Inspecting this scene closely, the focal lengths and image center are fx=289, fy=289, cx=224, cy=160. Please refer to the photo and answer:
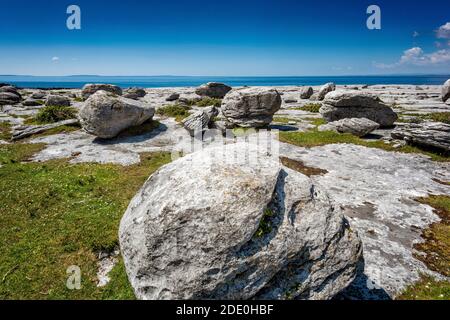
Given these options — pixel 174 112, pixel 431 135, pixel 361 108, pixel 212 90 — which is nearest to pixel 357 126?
pixel 361 108

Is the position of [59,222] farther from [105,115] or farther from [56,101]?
[56,101]

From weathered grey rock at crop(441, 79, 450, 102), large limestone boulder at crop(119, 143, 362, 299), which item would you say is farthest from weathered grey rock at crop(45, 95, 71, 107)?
weathered grey rock at crop(441, 79, 450, 102)

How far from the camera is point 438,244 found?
38.3 feet

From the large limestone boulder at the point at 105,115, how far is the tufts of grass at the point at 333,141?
15501mm

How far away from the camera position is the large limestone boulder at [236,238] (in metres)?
6.66

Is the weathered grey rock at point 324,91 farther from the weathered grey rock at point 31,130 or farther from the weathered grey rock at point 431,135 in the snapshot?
the weathered grey rock at point 31,130

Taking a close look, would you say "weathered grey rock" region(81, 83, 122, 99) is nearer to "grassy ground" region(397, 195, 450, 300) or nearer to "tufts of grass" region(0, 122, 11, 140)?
"tufts of grass" region(0, 122, 11, 140)

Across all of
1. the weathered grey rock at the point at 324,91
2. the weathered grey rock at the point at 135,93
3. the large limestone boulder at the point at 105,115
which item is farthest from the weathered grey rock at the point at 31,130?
the weathered grey rock at the point at 324,91

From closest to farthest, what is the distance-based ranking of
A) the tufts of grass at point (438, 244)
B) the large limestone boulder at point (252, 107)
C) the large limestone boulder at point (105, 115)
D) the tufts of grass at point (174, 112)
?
the tufts of grass at point (438, 244)
the large limestone boulder at point (105, 115)
the large limestone boulder at point (252, 107)
the tufts of grass at point (174, 112)

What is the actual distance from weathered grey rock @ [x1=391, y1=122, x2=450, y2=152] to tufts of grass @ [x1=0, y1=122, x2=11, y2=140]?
128 ft

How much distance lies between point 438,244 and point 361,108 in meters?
25.0

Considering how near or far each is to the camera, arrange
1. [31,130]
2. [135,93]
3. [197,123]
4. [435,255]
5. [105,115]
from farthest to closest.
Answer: [135,93]
[31,130]
[197,123]
[105,115]
[435,255]

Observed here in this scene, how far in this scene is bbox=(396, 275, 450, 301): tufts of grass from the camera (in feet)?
28.9
